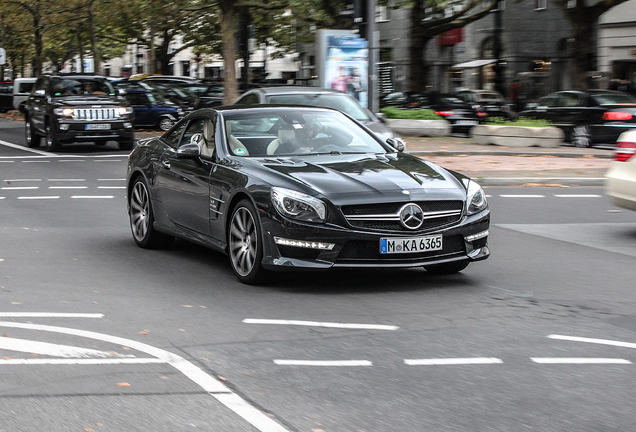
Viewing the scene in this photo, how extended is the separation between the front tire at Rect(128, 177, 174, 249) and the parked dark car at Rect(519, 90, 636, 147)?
16800 mm

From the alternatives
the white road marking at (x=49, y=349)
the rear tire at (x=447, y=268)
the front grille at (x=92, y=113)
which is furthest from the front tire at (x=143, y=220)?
the front grille at (x=92, y=113)

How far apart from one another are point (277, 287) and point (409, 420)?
3434mm

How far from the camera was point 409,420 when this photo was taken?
171 inches

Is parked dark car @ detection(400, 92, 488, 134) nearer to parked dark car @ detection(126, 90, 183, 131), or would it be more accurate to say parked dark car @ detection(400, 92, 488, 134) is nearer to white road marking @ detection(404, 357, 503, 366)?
parked dark car @ detection(126, 90, 183, 131)

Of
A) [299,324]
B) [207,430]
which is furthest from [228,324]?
[207,430]

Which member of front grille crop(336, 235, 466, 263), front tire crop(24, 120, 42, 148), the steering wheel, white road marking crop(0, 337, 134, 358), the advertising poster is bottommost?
front tire crop(24, 120, 42, 148)

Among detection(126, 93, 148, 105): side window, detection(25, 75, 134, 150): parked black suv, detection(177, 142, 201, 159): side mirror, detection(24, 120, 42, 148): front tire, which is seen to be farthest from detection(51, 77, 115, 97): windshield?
detection(177, 142, 201, 159): side mirror

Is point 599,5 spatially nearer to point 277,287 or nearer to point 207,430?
point 277,287

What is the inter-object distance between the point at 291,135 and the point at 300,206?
1511mm

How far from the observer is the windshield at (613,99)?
25172 mm

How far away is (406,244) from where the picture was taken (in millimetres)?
7336

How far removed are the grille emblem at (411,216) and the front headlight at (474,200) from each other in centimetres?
52

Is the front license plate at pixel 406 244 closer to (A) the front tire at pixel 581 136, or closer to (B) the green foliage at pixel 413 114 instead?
(A) the front tire at pixel 581 136

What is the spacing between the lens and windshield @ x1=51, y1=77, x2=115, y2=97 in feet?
78.2
